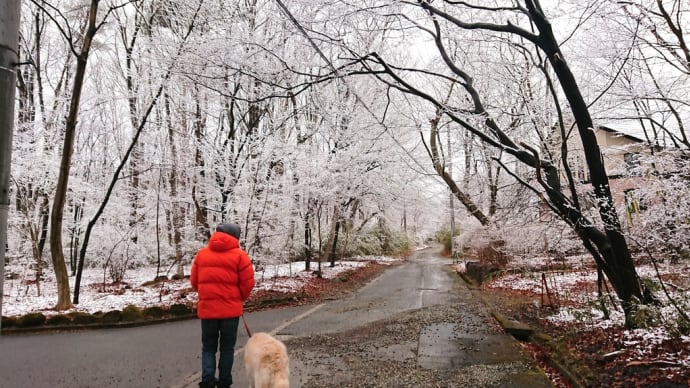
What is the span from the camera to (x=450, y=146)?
17188 millimetres

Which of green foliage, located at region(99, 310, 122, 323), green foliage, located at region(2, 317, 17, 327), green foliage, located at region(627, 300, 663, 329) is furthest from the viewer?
green foliage, located at region(99, 310, 122, 323)

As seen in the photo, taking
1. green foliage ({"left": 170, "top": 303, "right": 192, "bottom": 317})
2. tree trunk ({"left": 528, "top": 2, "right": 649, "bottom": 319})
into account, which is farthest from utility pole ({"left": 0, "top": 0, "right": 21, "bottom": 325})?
green foliage ({"left": 170, "top": 303, "right": 192, "bottom": 317})

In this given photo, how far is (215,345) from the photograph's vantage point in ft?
14.3

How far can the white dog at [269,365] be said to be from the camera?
357cm

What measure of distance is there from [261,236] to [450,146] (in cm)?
842

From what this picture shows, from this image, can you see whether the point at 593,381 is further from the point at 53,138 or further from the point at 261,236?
the point at 53,138

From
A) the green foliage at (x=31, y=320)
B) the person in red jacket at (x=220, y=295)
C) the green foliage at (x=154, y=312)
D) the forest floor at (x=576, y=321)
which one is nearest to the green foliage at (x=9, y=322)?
the green foliage at (x=31, y=320)

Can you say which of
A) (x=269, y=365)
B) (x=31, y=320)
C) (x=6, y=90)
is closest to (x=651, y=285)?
(x=269, y=365)

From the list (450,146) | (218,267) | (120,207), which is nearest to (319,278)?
(450,146)

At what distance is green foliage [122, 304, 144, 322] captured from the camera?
30.0 feet

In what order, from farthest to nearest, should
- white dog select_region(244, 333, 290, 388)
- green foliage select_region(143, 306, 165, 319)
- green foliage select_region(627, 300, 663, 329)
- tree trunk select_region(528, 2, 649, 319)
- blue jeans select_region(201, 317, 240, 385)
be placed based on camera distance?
green foliage select_region(143, 306, 165, 319) → tree trunk select_region(528, 2, 649, 319) → green foliage select_region(627, 300, 663, 329) → blue jeans select_region(201, 317, 240, 385) → white dog select_region(244, 333, 290, 388)

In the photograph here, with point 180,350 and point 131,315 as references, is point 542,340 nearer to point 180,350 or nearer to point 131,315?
point 180,350

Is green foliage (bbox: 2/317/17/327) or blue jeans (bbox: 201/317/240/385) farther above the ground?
blue jeans (bbox: 201/317/240/385)

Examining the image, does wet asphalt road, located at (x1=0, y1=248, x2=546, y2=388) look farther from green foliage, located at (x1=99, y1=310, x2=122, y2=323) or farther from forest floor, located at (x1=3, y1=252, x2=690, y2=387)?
forest floor, located at (x1=3, y1=252, x2=690, y2=387)
